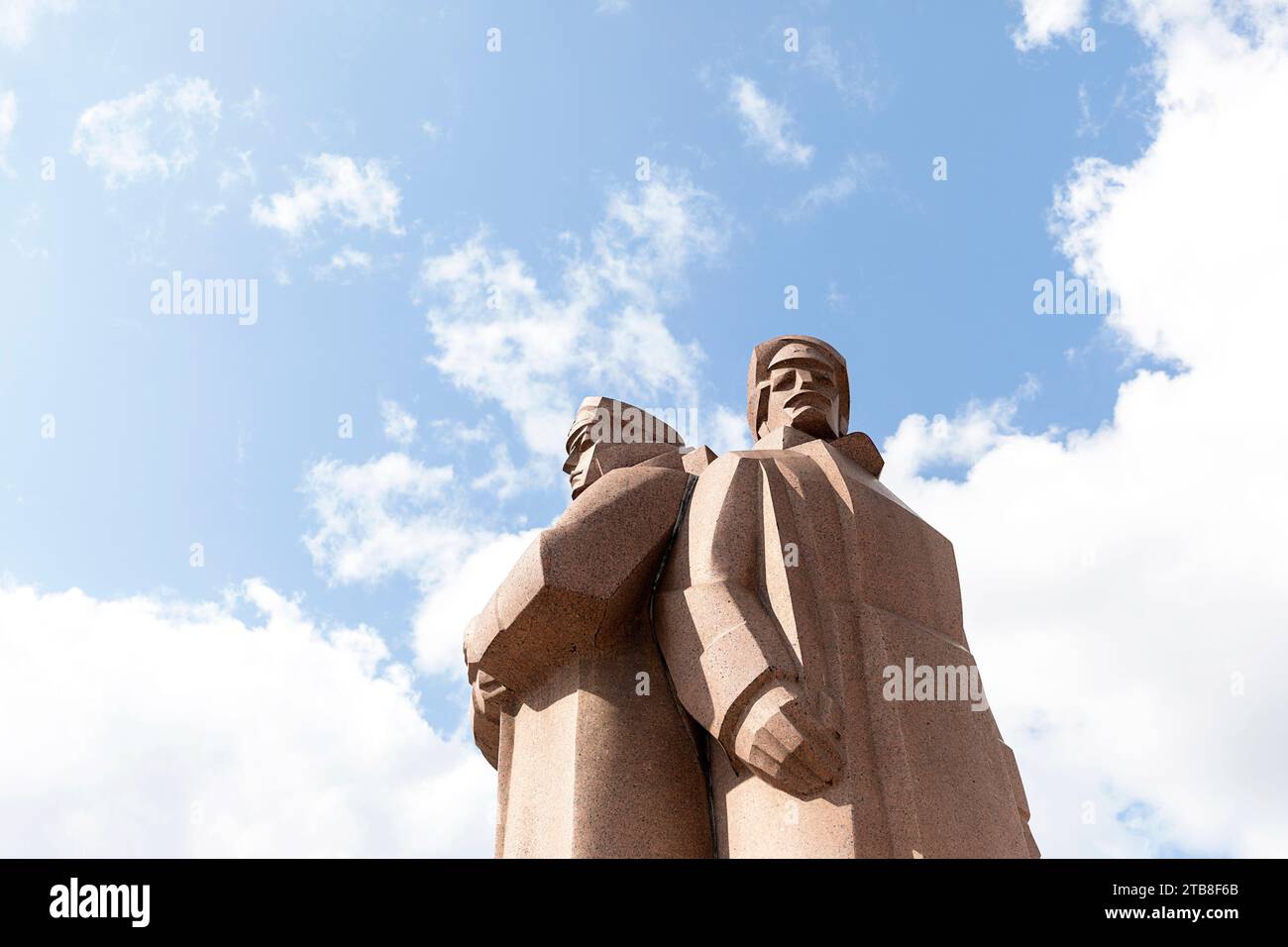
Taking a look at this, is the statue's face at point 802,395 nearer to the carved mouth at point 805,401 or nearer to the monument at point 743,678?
the carved mouth at point 805,401

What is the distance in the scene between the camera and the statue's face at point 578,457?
774 centimetres

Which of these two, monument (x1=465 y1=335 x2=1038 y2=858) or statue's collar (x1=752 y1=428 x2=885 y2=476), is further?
statue's collar (x1=752 y1=428 x2=885 y2=476)

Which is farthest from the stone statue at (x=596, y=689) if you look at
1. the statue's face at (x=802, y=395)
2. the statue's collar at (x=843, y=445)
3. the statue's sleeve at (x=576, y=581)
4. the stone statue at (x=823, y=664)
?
the statue's face at (x=802, y=395)

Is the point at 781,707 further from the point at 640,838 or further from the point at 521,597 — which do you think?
the point at 521,597

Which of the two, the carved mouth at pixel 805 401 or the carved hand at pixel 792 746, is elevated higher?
the carved mouth at pixel 805 401

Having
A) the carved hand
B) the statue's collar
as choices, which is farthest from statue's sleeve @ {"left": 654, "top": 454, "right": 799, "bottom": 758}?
the statue's collar

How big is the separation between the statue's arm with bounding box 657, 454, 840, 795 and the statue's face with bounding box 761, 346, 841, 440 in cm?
78

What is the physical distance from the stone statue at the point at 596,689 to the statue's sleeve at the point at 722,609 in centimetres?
21

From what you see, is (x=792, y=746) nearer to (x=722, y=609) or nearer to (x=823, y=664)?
(x=823, y=664)

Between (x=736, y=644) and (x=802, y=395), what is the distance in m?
2.02

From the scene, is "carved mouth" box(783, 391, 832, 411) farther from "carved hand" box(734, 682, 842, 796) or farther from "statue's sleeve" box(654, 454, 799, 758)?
"carved hand" box(734, 682, 842, 796)

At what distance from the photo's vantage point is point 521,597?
6484 mm

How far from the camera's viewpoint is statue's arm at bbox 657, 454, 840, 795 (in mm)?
5762
